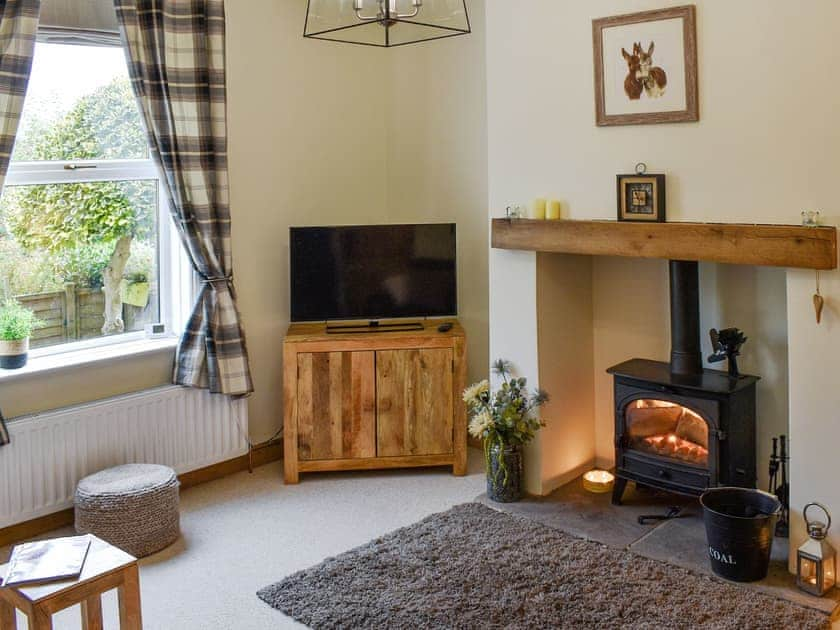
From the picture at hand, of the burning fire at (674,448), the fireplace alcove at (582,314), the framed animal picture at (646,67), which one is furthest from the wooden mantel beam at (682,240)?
the burning fire at (674,448)

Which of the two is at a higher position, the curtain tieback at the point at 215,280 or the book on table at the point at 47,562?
the curtain tieback at the point at 215,280

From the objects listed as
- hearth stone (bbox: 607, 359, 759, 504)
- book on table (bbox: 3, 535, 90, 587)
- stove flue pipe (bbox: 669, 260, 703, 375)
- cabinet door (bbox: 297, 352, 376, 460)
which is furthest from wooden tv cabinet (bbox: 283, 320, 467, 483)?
book on table (bbox: 3, 535, 90, 587)

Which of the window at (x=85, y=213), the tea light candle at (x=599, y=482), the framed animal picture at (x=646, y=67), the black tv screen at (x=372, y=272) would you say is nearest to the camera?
the framed animal picture at (x=646, y=67)

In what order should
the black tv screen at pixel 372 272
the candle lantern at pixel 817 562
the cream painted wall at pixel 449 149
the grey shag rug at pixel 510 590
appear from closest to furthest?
the grey shag rug at pixel 510 590 → the candle lantern at pixel 817 562 → the black tv screen at pixel 372 272 → the cream painted wall at pixel 449 149

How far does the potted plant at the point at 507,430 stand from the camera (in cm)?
395

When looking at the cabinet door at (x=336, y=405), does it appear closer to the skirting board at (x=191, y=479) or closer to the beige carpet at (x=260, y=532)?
the beige carpet at (x=260, y=532)

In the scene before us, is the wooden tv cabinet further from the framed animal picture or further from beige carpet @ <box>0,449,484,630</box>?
the framed animal picture

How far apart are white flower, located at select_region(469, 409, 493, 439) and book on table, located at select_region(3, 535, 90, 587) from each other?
178 centimetres

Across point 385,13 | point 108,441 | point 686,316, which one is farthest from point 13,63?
point 686,316

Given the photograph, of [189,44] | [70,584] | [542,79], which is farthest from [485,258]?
[70,584]

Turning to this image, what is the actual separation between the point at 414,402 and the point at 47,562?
2075mm

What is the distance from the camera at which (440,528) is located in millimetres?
3705

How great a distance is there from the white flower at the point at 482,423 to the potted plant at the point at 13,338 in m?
1.93

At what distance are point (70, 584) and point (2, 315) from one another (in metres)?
1.62
